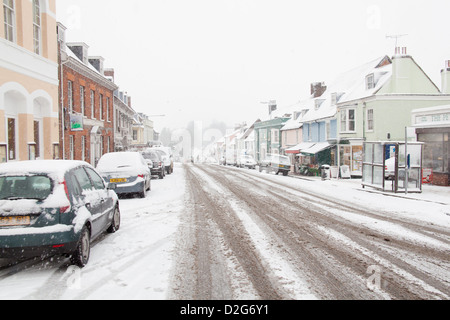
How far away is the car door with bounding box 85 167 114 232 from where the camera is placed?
6736 millimetres

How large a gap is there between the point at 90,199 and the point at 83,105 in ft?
64.7

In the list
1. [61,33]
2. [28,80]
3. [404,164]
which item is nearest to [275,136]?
Result: [61,33]

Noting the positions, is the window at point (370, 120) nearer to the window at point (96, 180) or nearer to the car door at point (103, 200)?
the car door at point (103, 200)

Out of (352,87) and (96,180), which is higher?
(352,87)

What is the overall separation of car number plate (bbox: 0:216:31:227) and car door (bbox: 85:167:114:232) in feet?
4.94

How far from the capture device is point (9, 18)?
1237 centimetres

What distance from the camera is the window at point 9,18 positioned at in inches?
475

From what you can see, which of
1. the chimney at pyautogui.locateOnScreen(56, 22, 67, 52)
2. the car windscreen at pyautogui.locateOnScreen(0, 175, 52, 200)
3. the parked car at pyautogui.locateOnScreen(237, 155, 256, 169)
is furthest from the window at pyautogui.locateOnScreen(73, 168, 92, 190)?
the parked car at pyautogui.locateOnScreen(237, 155, 256, 169)

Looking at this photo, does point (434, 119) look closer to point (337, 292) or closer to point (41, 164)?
point (337, 292)

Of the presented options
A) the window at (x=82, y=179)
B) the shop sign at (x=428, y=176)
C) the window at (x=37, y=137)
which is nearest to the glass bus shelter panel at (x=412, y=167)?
the shop sign at (x=428, y=176)

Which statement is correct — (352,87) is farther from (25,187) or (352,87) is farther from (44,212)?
(44,212)

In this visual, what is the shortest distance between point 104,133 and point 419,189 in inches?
885

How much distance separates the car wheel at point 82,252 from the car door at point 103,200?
31.0 inches
